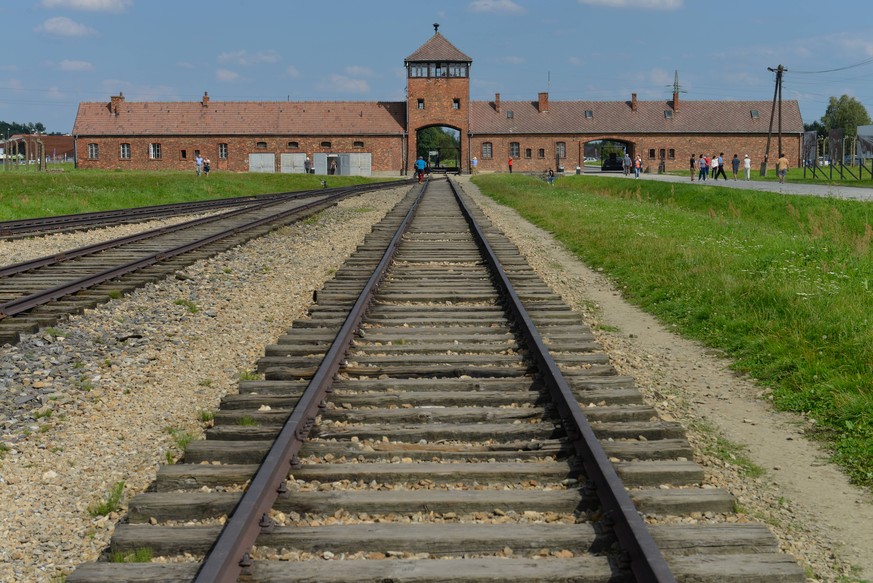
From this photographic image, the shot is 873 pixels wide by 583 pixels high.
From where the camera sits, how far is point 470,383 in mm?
6438

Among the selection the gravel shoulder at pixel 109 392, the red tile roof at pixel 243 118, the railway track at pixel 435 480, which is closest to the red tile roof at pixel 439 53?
the red tile roof at pixel 243 118

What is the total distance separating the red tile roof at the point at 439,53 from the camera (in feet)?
267

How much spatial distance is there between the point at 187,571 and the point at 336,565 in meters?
0.59

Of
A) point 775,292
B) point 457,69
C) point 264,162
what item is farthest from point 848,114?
point 775,292

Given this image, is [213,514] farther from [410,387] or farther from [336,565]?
[410,387]

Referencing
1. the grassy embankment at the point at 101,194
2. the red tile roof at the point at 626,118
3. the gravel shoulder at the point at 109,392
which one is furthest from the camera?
the red tile roof at the point at 626,118

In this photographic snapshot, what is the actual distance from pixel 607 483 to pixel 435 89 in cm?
7920

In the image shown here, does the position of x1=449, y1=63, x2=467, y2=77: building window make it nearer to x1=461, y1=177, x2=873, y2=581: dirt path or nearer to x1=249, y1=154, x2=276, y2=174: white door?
x1=249, y1=154, x2=276, y2=174: white door

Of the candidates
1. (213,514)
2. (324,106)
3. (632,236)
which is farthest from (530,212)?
(324,106)

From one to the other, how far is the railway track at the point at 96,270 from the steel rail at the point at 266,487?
11.0 ft

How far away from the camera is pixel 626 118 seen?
284ft

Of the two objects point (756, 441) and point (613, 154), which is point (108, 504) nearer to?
point (756, 441)

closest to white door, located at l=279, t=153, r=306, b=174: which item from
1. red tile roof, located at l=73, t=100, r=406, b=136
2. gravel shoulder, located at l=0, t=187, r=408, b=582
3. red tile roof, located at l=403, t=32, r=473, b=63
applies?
red tile roof, located at l=73, t=100, r=406, b=136

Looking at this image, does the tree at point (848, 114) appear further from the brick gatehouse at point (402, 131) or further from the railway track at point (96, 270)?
the railway track at point (96, 270)
